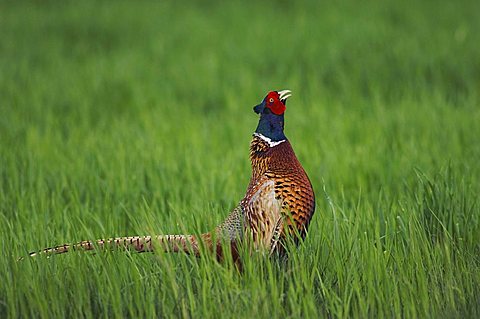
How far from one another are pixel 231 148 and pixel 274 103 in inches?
118

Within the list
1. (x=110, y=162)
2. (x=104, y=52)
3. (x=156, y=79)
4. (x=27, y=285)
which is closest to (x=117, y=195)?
(x=110, y=162)

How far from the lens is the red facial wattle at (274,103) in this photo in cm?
257

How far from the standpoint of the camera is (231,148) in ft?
18.2

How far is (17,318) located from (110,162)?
7.55 feet

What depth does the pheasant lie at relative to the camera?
2555 millimetres

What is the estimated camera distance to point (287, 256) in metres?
2.86

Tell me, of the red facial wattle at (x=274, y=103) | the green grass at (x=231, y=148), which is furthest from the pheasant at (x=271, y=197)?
the green grass at (x=231, y=148)

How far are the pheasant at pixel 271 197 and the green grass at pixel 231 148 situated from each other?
0.34 feet

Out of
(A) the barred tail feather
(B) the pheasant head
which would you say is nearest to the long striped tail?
(A) the barred tail feather

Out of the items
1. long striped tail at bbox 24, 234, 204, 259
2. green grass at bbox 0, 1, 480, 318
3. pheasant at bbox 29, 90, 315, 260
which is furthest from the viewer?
green grass at bbox 0, 1, 480, 318

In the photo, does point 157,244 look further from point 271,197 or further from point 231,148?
point 231,148

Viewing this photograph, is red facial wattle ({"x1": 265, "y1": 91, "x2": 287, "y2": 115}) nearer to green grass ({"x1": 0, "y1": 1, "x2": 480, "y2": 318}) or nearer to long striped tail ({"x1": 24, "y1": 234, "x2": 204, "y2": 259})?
green grass ({"x1": 0, "y1": 1, "x2": 480, "y2": 318})

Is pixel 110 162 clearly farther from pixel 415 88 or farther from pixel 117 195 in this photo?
pixel 415 88

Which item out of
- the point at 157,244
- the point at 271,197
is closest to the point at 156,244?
the point at 157,244
